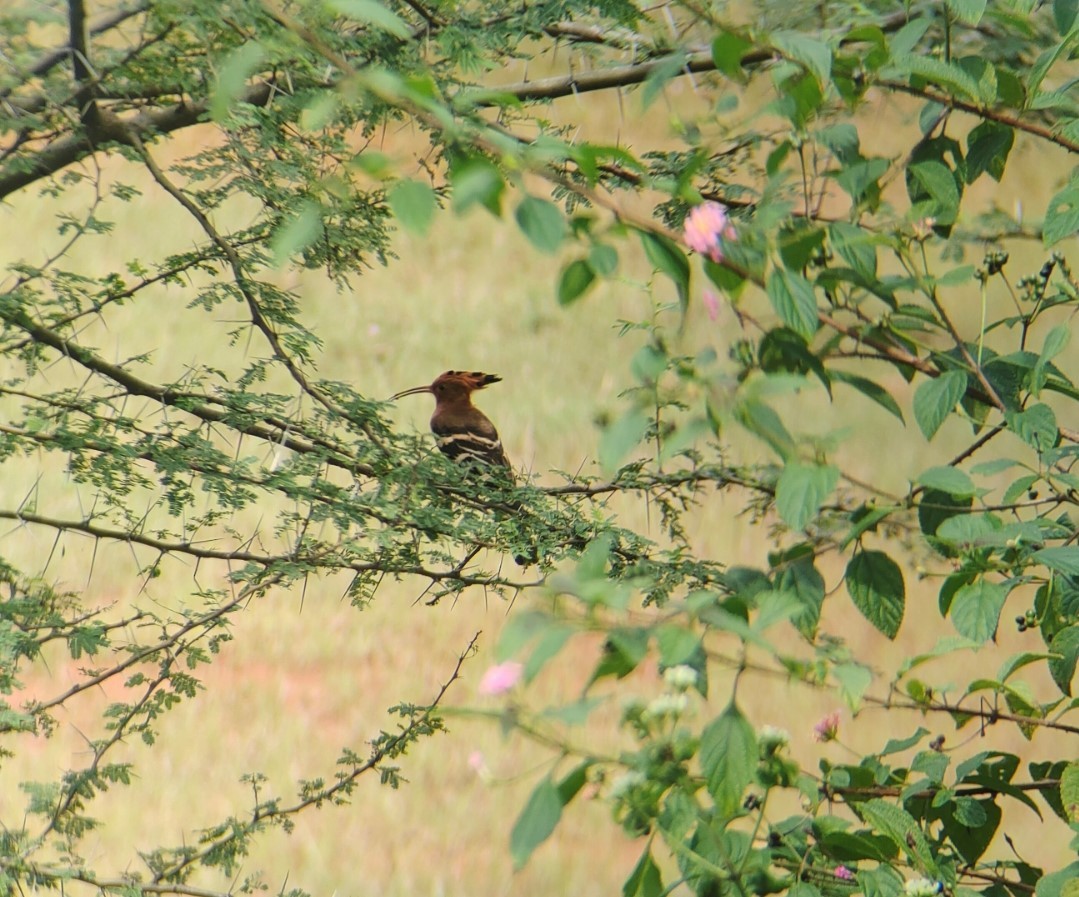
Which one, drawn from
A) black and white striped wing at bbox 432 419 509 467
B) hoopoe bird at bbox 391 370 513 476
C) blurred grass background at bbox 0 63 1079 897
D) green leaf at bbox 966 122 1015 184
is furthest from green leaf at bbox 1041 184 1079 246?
blurred grass background at bbox 0 63 1079 897

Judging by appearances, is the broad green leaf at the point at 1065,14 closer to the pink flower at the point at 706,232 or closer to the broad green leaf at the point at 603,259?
the pink flower at the point at 706,232

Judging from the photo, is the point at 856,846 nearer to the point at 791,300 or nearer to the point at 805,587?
the point at 805,587

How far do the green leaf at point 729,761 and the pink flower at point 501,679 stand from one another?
0.43ft

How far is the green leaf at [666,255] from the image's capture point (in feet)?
2.58

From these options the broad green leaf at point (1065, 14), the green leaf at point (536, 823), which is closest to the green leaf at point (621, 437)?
the green leaf at point (536, 823)

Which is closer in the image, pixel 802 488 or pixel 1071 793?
pixel 802 488

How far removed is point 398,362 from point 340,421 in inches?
125

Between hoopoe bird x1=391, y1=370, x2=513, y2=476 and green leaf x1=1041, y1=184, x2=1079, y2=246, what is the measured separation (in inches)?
35.8

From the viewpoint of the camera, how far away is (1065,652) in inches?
44.3

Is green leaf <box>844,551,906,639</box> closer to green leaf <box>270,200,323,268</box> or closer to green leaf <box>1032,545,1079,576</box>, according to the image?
green leaf <box>1032,545,1079,576</box>

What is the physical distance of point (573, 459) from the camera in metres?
4.46

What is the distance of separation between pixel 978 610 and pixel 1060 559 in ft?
0.26

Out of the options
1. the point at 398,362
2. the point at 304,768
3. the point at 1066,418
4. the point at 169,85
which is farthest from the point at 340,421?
the point at 1066,418

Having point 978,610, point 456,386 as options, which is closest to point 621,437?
point 978,610
